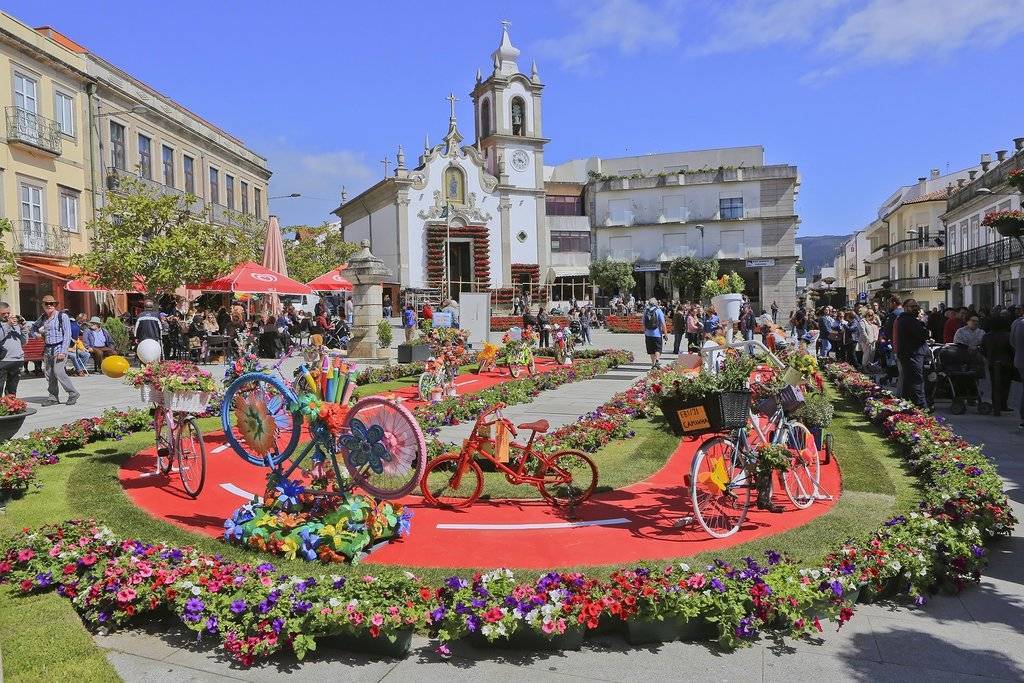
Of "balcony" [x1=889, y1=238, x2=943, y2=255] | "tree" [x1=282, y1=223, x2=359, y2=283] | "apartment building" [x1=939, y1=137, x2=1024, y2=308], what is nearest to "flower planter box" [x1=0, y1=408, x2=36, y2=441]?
"apartment building" [x1=939, y1=137, x2=1024, y2=308]

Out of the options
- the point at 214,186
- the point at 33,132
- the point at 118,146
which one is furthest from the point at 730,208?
the point at 33,132

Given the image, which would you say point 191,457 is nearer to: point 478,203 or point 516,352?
point 516,352

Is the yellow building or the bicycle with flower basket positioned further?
the yellow building

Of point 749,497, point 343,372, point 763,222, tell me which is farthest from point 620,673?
point 763,222

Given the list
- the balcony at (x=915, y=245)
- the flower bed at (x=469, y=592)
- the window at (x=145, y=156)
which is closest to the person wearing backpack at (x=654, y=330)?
the flower bed at (x=469, y=592)

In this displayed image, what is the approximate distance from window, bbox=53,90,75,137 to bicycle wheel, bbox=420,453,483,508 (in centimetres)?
2575

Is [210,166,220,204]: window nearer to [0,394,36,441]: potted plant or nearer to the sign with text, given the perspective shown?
[0,394,36,441]: potted plant

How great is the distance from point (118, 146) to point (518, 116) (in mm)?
29064

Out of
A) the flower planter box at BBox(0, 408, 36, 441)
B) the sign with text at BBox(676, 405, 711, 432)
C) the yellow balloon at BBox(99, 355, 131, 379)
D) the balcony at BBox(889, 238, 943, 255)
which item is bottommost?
the flower planter box at BBox(0, 408, 36, 441)

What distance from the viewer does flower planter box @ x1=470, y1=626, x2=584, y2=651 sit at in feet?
15.6

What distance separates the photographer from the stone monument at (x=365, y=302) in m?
24.2

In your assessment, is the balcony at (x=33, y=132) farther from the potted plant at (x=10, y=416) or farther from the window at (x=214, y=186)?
the potted plant at (x=10, y=416)

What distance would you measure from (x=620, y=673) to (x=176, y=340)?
71.2ft

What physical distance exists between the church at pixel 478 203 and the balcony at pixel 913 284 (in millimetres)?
30014
